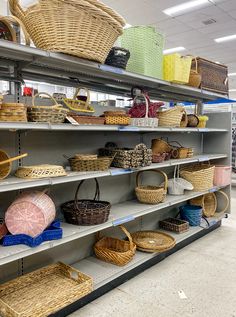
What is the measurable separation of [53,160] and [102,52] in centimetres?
98

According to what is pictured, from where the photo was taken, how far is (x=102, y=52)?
2.07 metres

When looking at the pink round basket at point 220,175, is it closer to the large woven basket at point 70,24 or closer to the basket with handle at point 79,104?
the basket with handle at point 79,104

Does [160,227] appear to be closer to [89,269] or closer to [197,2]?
[89,269]

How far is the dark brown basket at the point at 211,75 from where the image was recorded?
3.51 metres

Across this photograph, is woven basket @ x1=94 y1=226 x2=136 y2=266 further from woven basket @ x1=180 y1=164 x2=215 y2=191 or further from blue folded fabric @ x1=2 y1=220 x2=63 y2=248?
woven basket @ x1=180 y1=164 x2=215 y2=191

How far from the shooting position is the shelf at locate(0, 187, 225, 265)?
1.78m

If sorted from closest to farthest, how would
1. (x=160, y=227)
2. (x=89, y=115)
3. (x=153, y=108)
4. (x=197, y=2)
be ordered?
(x=89, y=115), (x=153, y=108), (x=160, y=227), (x=197, y=2)

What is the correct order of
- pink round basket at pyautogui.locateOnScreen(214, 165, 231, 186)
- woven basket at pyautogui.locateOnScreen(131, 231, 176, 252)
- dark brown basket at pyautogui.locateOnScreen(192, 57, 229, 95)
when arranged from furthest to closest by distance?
pink round basket at pyautogui.locateOnScreen(214, 165, 231, 186) → dark brown basket at pyautogui.locateOnScreen(192, 57, 229, 95) → woven basket at pyautogui.locateOnScreen(131, 231, 176, 252)

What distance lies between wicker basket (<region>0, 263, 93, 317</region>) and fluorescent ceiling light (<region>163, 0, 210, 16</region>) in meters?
5.70

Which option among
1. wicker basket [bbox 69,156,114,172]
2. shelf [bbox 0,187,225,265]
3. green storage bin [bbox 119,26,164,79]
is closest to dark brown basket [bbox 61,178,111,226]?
shelf [bbox 0,187,225,265]

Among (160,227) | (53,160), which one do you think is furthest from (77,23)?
(160,227)

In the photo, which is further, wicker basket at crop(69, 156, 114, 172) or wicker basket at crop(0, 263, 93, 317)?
wicker basket at crop(69, 156, 114, 172)

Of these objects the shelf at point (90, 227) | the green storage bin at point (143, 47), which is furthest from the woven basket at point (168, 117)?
the shelf at point (90, 227)

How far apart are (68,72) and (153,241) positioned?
192 cm
